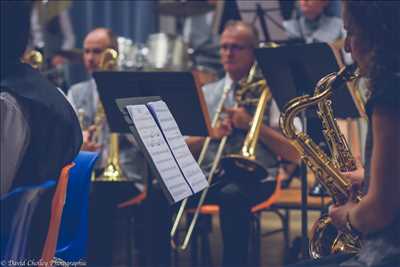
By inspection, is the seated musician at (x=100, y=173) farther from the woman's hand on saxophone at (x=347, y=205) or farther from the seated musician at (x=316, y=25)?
the woman's hand on saxophone at (x=347, y=205)

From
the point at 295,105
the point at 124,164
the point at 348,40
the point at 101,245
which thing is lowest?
the point at 101,245

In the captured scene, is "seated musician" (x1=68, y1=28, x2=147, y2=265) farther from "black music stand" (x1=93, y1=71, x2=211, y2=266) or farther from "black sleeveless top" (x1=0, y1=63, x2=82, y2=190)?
"black sleeveless top" (x1=0, y1=63, x2=82, y2=190)

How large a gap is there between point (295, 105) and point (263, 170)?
1.19 metres

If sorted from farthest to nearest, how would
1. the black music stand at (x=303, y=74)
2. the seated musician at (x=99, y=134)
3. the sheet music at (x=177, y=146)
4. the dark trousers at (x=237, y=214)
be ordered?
the seated musician at (x=99, y=134), the dark trousers at (x=237, y=214), the black music stand at (x=303, y=74), the sheet music at (x=177, y=146)

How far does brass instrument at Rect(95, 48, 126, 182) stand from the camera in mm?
3863

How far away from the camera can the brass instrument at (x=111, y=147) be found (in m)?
3.86

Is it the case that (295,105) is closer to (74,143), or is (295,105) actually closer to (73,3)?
(74,143)

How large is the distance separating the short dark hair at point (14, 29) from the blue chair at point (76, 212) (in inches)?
18.1

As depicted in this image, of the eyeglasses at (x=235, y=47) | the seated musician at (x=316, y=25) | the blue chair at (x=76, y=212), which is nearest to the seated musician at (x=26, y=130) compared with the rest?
the blue chair at (x=76, y=212)

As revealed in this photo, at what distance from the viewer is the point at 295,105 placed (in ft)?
8.01

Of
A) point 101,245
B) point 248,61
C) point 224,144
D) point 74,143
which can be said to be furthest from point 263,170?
point 74,143

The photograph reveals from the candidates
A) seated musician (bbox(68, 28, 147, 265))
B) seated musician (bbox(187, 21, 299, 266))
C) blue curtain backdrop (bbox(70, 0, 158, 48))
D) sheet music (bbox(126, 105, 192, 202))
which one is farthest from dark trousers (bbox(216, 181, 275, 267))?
blue curtain backdrop (bbox(70, 0, 158, 48))

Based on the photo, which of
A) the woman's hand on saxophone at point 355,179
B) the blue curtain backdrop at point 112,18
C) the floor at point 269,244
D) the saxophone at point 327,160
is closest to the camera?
the woman's hand on saxophone at point 355,179

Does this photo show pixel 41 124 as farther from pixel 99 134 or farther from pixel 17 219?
pixel 99 134
